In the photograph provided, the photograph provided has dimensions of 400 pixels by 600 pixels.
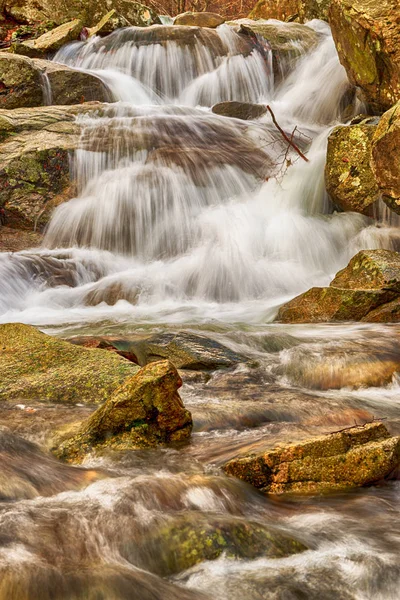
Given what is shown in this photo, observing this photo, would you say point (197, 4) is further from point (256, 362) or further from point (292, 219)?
point (256, 362)

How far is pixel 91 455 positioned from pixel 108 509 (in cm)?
73

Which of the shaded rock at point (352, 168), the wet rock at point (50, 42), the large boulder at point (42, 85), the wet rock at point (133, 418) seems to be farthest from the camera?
the wet rock at point (50, 42)

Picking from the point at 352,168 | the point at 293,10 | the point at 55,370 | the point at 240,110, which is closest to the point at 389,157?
the point at 352,168

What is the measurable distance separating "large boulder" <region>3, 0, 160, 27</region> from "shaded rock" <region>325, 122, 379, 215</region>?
447 inches

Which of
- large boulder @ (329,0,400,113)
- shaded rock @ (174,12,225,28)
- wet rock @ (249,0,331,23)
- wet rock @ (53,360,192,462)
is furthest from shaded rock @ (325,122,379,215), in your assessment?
shaded rock @ (174,12,225,28)

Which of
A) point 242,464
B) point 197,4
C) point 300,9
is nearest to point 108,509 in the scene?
point 242,464

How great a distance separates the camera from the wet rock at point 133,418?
3426 mm

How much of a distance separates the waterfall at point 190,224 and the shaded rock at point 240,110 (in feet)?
0.74

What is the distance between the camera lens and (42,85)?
13.6 metres

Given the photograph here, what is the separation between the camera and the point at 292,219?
10.1 m

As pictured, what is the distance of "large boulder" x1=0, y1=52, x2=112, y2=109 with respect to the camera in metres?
13.2

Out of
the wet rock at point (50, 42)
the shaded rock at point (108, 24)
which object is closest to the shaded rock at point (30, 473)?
the wet rock at point (50, 42)

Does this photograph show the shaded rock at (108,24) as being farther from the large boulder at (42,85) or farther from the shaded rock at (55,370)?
the shaded rock at (55,370)

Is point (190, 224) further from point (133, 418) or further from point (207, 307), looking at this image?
point (133, 418)
